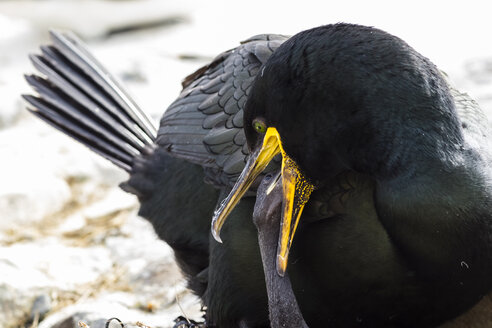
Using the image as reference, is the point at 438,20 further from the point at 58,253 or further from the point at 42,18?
the point at 58,253

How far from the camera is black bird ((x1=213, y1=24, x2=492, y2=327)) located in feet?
8.82

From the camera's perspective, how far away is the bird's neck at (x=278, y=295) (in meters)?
3.02

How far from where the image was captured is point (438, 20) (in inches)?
297

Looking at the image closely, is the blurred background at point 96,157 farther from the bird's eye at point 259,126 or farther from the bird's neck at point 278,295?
the bird's eye at point 259,126

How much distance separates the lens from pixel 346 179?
309cm

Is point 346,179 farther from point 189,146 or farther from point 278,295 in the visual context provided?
point 189,146

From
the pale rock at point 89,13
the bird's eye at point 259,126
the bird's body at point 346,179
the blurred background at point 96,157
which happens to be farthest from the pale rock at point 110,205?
the pale rock at point 89,13

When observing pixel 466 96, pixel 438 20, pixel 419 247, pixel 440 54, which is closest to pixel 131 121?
pixel 466 96

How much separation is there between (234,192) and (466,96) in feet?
3.66

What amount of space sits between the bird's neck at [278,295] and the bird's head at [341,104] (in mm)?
99

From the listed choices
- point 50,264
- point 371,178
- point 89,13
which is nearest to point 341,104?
point 371,178

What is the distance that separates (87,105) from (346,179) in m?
1.93

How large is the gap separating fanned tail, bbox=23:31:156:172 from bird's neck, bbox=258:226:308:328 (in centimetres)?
146

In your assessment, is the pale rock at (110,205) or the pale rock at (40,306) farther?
the pale rock at (110,205)
